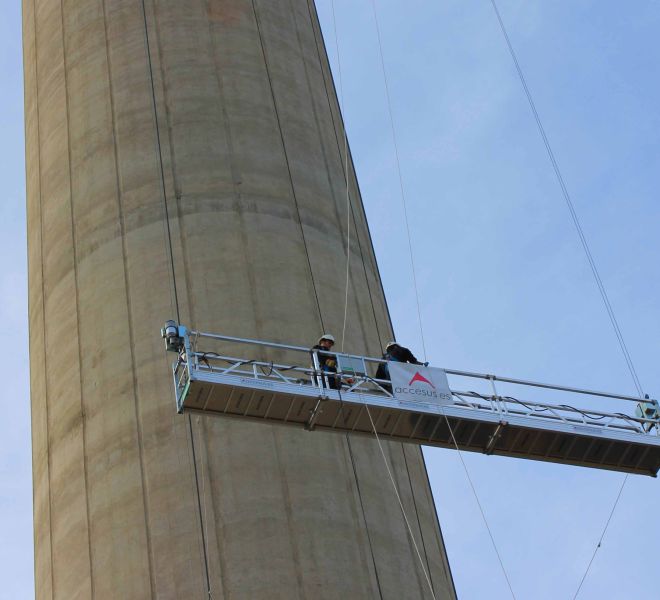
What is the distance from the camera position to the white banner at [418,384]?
29609 millimetres

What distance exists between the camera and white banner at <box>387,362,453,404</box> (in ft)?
97.1

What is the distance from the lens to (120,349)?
34.2m

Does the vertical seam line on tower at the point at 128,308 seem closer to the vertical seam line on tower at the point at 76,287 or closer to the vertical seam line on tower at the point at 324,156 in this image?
the vertical seam line on tower at the point at 76,287

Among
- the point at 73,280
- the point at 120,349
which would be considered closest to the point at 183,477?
the point at 120,349

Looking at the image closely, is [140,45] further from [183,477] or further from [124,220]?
[183,477]

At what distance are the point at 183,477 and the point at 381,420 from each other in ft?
15.7

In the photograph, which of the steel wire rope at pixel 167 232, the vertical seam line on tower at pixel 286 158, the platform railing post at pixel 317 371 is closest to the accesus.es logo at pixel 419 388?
the platform railing post at pixel 317 371

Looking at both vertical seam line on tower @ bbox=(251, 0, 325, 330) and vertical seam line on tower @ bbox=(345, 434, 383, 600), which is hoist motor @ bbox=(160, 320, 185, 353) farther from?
vertical seam line on tower @ bbox=(251, 0, 325, 330)

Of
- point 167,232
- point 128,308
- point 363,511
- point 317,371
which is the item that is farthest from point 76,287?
point 317,371

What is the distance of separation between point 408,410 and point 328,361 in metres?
1.81

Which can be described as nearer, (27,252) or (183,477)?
(183,477)

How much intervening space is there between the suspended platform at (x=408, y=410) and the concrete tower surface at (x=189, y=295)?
2.76 metres

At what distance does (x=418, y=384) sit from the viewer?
29.9m

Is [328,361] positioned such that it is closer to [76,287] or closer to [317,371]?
[317,371]
